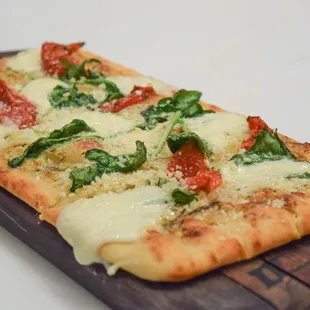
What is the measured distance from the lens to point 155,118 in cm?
366

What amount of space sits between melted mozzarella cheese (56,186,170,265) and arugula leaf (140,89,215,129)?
91cm

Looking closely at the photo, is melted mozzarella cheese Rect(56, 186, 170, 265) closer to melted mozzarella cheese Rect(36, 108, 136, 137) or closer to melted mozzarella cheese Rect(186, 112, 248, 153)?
melted mozzarella cheese Rect(186, 112, 248, 153)

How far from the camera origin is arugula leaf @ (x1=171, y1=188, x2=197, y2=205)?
272 cm

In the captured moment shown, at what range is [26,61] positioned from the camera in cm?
473

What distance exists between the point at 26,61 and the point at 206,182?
230 cm

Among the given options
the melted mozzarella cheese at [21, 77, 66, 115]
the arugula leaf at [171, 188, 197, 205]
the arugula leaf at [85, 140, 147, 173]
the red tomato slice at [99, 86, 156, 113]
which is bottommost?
the melted mozzarella cheese at [21, 77, 66, 115]

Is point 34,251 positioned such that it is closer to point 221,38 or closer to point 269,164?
point 269,164

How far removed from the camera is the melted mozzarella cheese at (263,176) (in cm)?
287

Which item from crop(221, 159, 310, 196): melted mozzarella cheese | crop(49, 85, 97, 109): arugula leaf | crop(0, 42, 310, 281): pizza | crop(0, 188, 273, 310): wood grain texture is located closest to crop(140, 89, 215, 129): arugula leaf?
crop(0, 42, 310, 281): pizza

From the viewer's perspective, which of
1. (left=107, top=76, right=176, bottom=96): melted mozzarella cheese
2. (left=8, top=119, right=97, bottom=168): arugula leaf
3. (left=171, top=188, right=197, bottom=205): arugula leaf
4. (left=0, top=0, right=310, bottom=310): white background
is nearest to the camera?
(left=171, top=188, right=197, bottom=205): arugula leaf

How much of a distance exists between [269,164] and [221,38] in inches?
145

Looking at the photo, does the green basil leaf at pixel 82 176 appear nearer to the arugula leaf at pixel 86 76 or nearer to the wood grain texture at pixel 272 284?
the wood grain texture at pixel 272 284

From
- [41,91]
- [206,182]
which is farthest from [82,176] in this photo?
[41,91]

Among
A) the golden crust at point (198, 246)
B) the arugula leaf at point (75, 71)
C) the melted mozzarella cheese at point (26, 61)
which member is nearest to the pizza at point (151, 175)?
the golden crust at point (198, 246)
